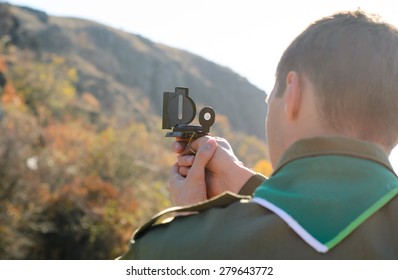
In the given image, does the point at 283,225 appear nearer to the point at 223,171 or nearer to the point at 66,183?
the point at 223,171

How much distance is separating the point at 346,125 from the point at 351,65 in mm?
202

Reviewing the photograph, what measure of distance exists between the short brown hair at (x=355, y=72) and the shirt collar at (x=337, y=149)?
0.09 m

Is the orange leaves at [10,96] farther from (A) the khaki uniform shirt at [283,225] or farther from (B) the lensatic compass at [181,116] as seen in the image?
(A) the khaki uniform shirt at [283,225]

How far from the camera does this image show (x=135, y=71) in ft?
439

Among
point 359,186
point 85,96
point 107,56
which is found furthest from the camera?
point 107,56

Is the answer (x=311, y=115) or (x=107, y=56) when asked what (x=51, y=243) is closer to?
(x=311, y=115)

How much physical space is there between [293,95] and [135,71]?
13323 centimetres

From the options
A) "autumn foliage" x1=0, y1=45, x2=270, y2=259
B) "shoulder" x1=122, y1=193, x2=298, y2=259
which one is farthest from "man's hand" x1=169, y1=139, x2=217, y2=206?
"autumn foliage" x1=0, y1=45, x2=270, y2=259

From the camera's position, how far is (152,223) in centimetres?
210

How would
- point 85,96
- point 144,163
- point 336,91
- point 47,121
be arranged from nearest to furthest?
1. point 336,91
2. point 144,163
3. point 47,121
4. point 85,96

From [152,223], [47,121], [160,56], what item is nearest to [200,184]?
[152,223]

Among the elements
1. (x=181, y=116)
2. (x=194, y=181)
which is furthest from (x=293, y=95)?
(x=181, y=116)

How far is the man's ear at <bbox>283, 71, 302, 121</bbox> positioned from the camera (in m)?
2.11

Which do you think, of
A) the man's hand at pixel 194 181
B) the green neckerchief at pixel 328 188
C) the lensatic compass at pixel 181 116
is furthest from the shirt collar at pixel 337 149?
the lensatic compass at pixel 181 116
